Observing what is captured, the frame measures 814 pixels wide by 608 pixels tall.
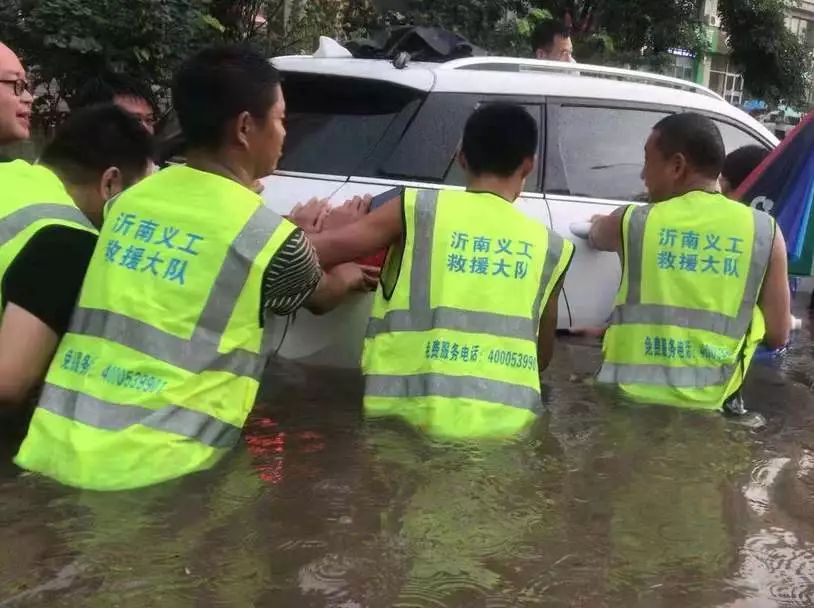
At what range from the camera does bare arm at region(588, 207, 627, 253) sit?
151 inches

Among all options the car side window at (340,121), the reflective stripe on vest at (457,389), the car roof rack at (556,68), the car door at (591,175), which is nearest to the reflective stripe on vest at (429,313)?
the reflective stripe on vest at (457,389)

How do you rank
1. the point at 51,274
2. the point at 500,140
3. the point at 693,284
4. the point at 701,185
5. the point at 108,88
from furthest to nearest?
the point at 108,88 → the point at 701,185 → the point at 693,284 → the point at 500,140 → the point at 51,274

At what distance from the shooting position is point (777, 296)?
366 centimetres

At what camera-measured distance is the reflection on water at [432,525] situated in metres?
2.27

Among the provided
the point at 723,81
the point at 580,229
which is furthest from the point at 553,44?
the point at 723,81

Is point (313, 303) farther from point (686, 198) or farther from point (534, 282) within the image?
point (686, 198)

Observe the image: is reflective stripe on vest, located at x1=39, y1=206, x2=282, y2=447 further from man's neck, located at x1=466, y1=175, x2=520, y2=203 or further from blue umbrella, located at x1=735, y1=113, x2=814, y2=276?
blue umbrella, located at x1=735, y1=113, x2=814, y2=276

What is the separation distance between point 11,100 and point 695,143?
2.43 meters

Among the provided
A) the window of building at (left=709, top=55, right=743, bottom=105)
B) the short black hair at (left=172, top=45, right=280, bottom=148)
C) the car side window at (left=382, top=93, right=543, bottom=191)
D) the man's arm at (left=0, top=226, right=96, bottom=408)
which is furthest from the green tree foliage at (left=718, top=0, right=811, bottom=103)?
the man's arm at (left=0, top=226, right=96, bottom=408)

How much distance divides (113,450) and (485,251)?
127cm

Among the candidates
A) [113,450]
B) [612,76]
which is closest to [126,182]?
[113,450]

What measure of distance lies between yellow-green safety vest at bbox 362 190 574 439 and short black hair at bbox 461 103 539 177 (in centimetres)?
13

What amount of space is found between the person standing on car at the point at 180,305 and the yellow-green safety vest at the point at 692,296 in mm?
1552

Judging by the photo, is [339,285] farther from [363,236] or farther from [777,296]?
[777,296]
